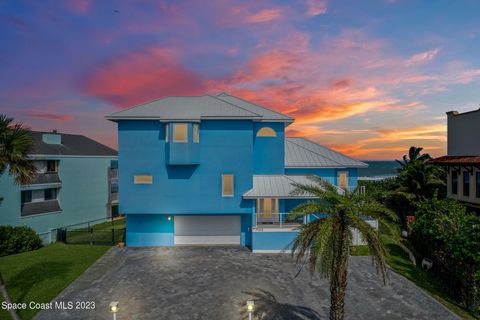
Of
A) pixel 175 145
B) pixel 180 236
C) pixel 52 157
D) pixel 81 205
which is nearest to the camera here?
pixel 175 145

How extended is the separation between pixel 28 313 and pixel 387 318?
15868 millimetres

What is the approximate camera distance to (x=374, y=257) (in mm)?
9219

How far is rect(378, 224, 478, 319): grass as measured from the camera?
13008mm

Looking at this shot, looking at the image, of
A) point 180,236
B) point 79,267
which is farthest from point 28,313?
point 180,236

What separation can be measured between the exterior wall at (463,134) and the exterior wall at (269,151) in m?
15.7

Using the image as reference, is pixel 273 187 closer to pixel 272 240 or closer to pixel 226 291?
pixel 272 240

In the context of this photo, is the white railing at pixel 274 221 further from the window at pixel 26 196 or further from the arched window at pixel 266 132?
the window at pixel 26 196

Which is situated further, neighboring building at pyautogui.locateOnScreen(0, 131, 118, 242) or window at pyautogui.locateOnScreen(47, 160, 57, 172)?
window at pyautogui.locateOnScreen(47, 160, 57, 172)

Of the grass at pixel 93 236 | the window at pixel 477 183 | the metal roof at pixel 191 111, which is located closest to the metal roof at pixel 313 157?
the metal roof at pixel 191 111

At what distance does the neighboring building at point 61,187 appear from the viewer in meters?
28.2

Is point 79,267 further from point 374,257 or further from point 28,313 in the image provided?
point 374,257

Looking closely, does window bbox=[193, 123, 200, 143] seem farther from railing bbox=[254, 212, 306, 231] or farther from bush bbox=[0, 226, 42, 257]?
bush bbox=[0, 226, 42, 257]

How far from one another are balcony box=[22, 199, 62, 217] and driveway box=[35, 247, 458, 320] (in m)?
15.8

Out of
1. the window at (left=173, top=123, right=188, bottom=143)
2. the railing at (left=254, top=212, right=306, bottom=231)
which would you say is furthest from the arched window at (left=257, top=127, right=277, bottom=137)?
the railing at (left=254, top=212, right=306, bottom=231)
